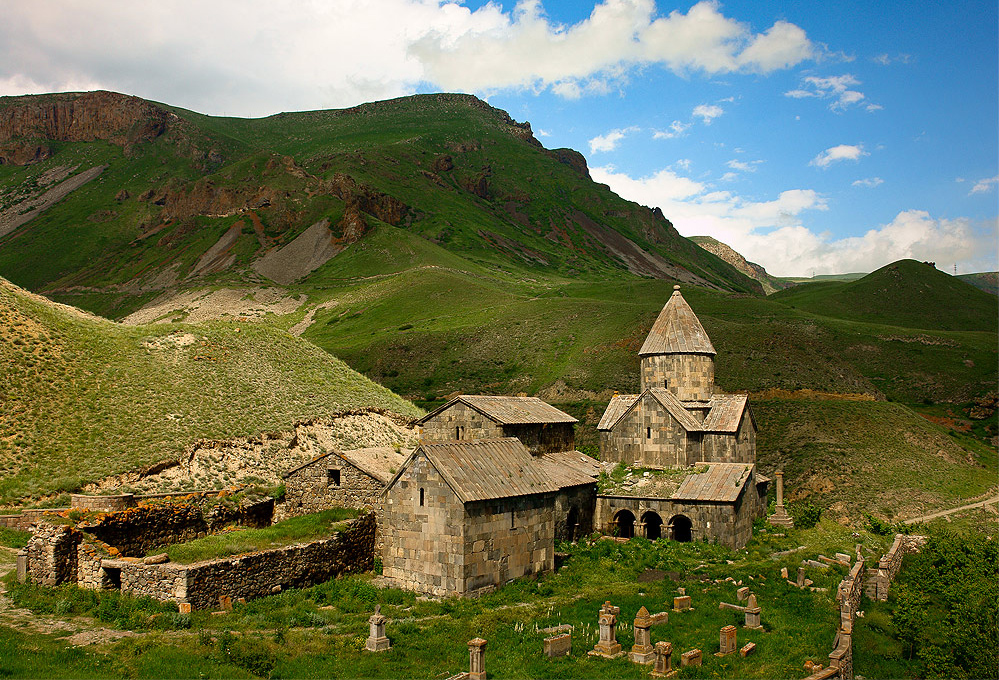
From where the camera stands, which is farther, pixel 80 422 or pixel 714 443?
pixel 714 443

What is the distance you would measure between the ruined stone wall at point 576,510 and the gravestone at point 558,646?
456 inches

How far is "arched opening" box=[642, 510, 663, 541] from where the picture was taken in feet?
102

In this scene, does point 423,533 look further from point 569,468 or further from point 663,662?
point 569,468

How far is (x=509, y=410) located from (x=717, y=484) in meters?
8.54

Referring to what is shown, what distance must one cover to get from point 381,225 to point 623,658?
134392 mm

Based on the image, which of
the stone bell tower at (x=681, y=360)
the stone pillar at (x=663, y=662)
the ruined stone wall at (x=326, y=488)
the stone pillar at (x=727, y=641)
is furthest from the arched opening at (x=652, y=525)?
the stone pillar at (x=663, y=662)

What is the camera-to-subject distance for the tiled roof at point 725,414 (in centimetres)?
3238

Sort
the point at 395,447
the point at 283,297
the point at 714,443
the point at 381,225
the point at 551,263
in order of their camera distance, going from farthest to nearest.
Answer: the point at 551,263, the point at 381,225, the point at 283,297, the point at 395,447, the point at 714,443

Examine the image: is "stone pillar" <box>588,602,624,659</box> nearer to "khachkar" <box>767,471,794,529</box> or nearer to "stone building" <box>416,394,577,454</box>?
"stone building" <box>416,394,577,454</box>

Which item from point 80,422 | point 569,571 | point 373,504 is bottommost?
point 569,571

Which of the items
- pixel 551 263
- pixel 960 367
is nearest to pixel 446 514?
pixel 960 367

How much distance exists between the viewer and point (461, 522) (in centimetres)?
2078

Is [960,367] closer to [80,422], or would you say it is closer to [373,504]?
[373,504]

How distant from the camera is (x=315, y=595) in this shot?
65.7 feet
